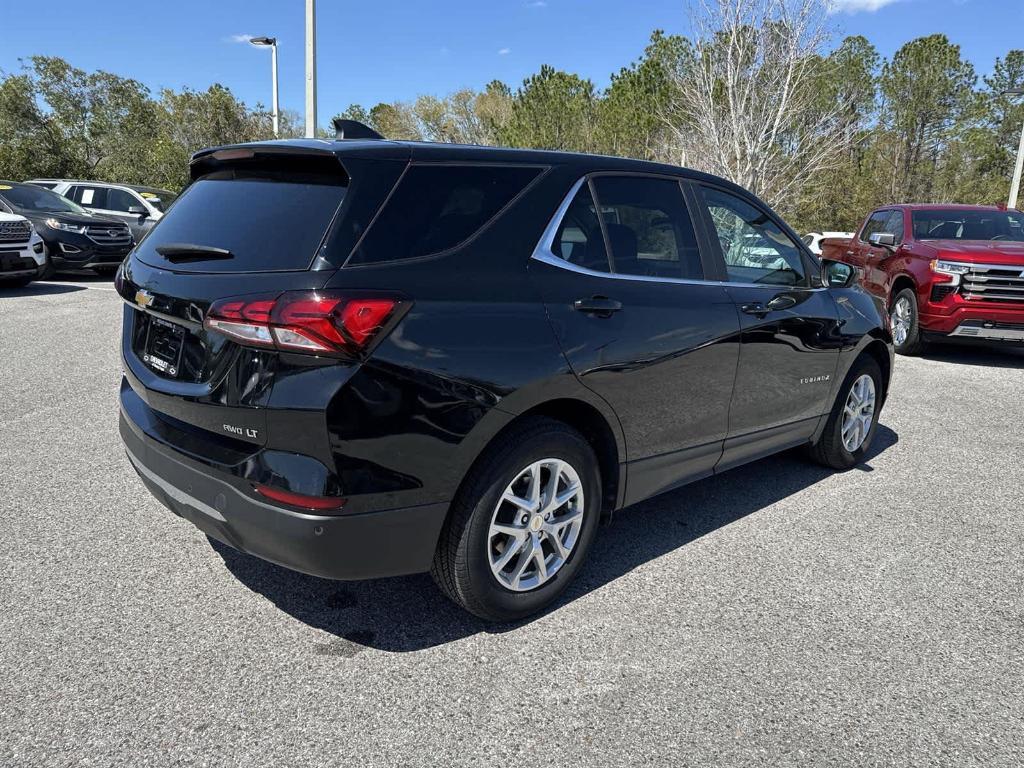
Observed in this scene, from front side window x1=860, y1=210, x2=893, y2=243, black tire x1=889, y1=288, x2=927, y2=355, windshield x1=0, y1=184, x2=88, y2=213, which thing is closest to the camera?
black tire x1=889, y1=288, x2=927, y2=355

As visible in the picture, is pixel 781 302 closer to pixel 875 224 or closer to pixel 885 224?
pixel 885 224

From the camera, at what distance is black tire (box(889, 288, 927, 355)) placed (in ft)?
30.1

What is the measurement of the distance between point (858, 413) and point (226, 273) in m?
4.04

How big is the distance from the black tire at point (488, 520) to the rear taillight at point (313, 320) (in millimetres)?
657

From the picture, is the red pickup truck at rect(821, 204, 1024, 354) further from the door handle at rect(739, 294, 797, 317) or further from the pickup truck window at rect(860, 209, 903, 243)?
the door handle at rect(739, 294, 797, 317)

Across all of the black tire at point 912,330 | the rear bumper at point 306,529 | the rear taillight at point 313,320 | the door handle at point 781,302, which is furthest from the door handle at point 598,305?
the black tire at point 912,330

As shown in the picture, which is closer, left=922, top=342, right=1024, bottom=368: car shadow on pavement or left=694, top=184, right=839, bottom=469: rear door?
left=694, top=184, right=839, bottom=469: rear door

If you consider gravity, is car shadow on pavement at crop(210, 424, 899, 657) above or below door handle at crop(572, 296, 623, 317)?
below

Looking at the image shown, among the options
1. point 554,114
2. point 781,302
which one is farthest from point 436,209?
point 554,114

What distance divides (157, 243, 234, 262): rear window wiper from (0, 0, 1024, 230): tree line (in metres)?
18.9

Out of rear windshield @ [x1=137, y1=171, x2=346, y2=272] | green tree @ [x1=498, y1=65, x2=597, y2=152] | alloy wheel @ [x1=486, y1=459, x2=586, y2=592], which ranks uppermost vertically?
green tree @ [x1=498, y1=65, x2=597, y2=152]

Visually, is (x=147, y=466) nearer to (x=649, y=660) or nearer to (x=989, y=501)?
(x=649, y=660)

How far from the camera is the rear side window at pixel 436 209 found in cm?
255

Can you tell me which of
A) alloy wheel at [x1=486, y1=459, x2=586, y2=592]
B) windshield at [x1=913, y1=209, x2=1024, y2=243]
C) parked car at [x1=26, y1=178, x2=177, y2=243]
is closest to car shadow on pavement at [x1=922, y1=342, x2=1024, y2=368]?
windshield at [x1=913, y1=209, x2=1024, y2=243]
